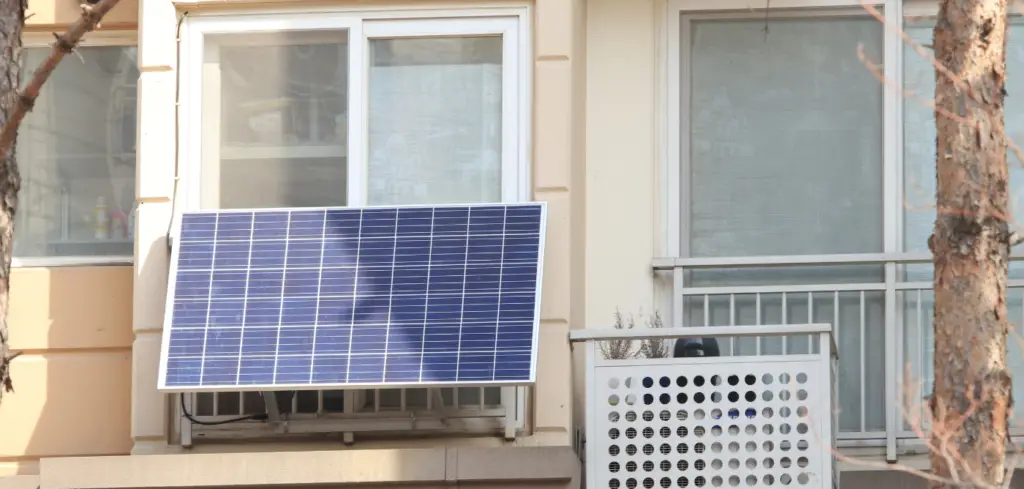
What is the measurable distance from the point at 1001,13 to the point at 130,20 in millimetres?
5595

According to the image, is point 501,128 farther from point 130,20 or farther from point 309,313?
point 130,20

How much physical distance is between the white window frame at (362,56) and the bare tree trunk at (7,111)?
258 centimetres

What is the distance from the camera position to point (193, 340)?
11.0 metres

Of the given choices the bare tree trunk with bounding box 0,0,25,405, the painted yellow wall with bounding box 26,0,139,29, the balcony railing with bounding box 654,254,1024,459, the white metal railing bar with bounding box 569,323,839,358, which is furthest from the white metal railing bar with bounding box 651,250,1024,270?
the bare tree trunk with bounding box 0,0,25,405

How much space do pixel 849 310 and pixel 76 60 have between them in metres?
5.09

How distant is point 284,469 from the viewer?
10.7 metres

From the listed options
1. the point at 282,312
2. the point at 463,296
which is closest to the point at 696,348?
the point at 463,296

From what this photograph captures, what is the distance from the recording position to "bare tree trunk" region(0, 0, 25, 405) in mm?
8805

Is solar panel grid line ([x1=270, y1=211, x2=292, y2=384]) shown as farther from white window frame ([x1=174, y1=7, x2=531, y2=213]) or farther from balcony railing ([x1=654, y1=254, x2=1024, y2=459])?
balcony railing ([x1=654, y1=254, x2=1024, y2=459])

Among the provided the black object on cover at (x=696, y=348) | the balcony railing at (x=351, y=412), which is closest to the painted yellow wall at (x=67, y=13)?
the balcony railing at (x=351, y=412)

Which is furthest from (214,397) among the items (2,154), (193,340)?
(2,154)

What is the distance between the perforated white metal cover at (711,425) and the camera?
35.0 ft

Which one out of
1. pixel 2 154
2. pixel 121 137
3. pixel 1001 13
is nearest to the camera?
pixel 2 154

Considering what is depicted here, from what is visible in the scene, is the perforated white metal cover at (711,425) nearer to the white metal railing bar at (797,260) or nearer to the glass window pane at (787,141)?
the white metal railing bar at (797,260)
